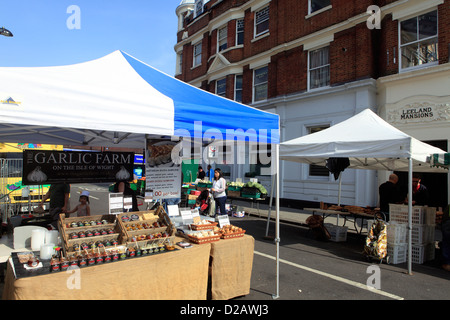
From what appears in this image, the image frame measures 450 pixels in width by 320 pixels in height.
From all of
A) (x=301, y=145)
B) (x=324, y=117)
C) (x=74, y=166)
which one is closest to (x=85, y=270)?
(x=74, y=166)

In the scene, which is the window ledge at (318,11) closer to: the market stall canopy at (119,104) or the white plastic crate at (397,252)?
the white plastic crate at (397,252)

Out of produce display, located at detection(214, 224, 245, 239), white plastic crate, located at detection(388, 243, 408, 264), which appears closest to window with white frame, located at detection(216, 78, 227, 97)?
white plastic crate, located at detection(388, 243, 408, 264)

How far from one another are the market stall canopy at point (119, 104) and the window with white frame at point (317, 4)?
11.9m

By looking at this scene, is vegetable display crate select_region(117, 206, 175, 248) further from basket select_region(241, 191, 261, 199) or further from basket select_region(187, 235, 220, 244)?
basket select_region(241, 191, 261, 199)

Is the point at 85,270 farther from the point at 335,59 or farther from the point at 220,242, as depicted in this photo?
the point at 335,59

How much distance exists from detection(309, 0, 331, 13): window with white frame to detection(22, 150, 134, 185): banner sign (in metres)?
12.5

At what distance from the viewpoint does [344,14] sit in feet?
40.7

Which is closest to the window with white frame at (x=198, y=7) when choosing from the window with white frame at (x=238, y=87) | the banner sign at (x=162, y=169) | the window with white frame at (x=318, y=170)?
the window with white frame at (x=238, y=87)

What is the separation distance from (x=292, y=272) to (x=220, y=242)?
85.5 inches

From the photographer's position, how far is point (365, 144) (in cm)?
591

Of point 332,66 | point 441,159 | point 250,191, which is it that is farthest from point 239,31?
point 441,159

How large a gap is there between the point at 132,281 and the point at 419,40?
1215cm

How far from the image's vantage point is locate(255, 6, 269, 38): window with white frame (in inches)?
632
